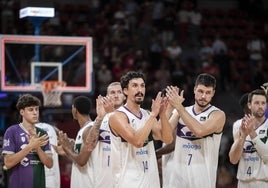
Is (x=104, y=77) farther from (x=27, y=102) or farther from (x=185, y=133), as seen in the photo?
(x=185, y=133)

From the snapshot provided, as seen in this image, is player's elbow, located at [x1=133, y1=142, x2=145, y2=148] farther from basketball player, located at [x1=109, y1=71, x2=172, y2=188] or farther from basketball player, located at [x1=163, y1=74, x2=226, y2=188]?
basketball player, located at [x1=163, y1=74, x2=226, y2=188]

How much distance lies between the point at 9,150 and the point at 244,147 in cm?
302

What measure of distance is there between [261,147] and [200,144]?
3.11 ft

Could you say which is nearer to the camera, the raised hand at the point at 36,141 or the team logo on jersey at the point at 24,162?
the raised hand at the point at 36,141

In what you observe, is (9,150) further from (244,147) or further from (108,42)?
(108,42)

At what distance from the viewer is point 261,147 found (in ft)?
31.7

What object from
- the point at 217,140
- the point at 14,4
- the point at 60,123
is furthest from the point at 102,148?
the point at 14,4

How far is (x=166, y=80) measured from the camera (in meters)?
19.7

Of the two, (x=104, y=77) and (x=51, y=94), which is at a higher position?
(x=104, y=77)

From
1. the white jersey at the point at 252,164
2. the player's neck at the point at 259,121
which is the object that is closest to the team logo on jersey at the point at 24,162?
the white jersey at the point at 252,164

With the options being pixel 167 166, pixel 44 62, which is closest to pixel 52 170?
pixel 167 166

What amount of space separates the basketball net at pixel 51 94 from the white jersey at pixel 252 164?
465cm

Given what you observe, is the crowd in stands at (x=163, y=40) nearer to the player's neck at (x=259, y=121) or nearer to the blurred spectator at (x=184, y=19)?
the blurred spectator at (x=184, y=19)

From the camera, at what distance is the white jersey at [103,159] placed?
390 inches
